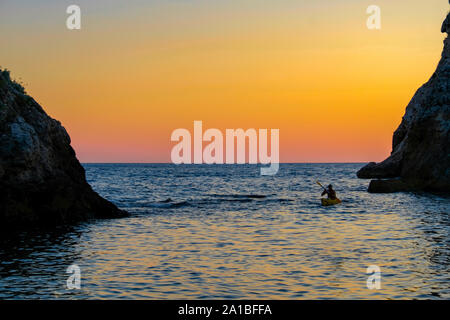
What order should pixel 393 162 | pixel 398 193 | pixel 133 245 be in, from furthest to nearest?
pixel 393 162, pixel 398 193, pixel 133 245

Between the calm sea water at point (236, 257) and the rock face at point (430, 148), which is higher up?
the rock face at point (430, 148)

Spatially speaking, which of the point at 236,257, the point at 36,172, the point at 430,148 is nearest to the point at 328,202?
the point at 430,148

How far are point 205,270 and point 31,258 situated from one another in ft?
21.9

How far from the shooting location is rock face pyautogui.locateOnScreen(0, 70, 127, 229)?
2594cm

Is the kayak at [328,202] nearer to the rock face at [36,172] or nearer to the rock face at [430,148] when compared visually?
the rock face at [430,148]

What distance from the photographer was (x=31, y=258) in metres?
18.8

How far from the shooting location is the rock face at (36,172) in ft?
85.1

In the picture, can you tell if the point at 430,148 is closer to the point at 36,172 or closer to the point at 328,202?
the point at 328,202

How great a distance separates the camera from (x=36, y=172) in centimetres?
2719

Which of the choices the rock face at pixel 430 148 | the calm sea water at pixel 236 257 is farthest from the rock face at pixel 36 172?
the rock face at pixel 430 148

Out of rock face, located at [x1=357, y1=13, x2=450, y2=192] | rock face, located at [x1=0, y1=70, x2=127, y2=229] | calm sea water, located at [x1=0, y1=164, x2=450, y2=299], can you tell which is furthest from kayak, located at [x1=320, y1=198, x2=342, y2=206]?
rock face, located at [x1=0, y1=70, x2=127, y2=229]
